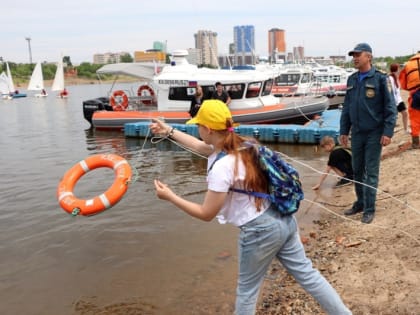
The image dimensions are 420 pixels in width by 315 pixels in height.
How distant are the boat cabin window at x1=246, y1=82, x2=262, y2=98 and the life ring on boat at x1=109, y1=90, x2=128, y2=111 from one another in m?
5.25

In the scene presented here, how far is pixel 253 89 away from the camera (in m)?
16.0

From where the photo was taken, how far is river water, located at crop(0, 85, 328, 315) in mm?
4340

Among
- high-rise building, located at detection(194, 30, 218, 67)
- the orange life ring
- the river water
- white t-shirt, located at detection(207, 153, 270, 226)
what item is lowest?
the river water

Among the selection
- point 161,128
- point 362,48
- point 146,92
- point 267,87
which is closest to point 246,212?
point 161,128

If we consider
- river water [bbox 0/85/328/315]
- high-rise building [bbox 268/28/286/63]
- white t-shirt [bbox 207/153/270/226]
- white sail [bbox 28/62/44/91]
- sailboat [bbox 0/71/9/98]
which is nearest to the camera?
white t-shirt [bbox 207/153/270/226]

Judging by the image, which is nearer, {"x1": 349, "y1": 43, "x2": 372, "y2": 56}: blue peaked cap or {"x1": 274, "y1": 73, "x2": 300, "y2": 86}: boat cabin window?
{"x1": 349, "y1": 43, "x2": 372, "y2": 56}: blue peaked cap

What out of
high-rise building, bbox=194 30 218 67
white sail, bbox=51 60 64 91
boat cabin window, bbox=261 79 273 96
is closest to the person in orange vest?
boat cabin window, bbox=261 79 273 96

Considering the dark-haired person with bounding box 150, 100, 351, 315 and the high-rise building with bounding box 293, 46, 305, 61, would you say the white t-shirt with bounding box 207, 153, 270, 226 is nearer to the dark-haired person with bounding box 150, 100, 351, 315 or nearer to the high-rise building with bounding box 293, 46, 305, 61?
the dark-haired person with bounding box 150, 100, 351, 315

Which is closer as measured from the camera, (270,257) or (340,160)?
(270,257)

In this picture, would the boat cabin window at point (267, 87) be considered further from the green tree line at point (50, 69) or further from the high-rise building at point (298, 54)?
the green tree line at point (50, 69)

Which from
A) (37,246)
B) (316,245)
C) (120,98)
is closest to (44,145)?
(120,98)

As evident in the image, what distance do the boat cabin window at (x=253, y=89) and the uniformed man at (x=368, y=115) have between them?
1112 cm

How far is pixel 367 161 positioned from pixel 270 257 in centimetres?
259

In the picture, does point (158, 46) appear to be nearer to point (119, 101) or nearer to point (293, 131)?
point (119, 101)
